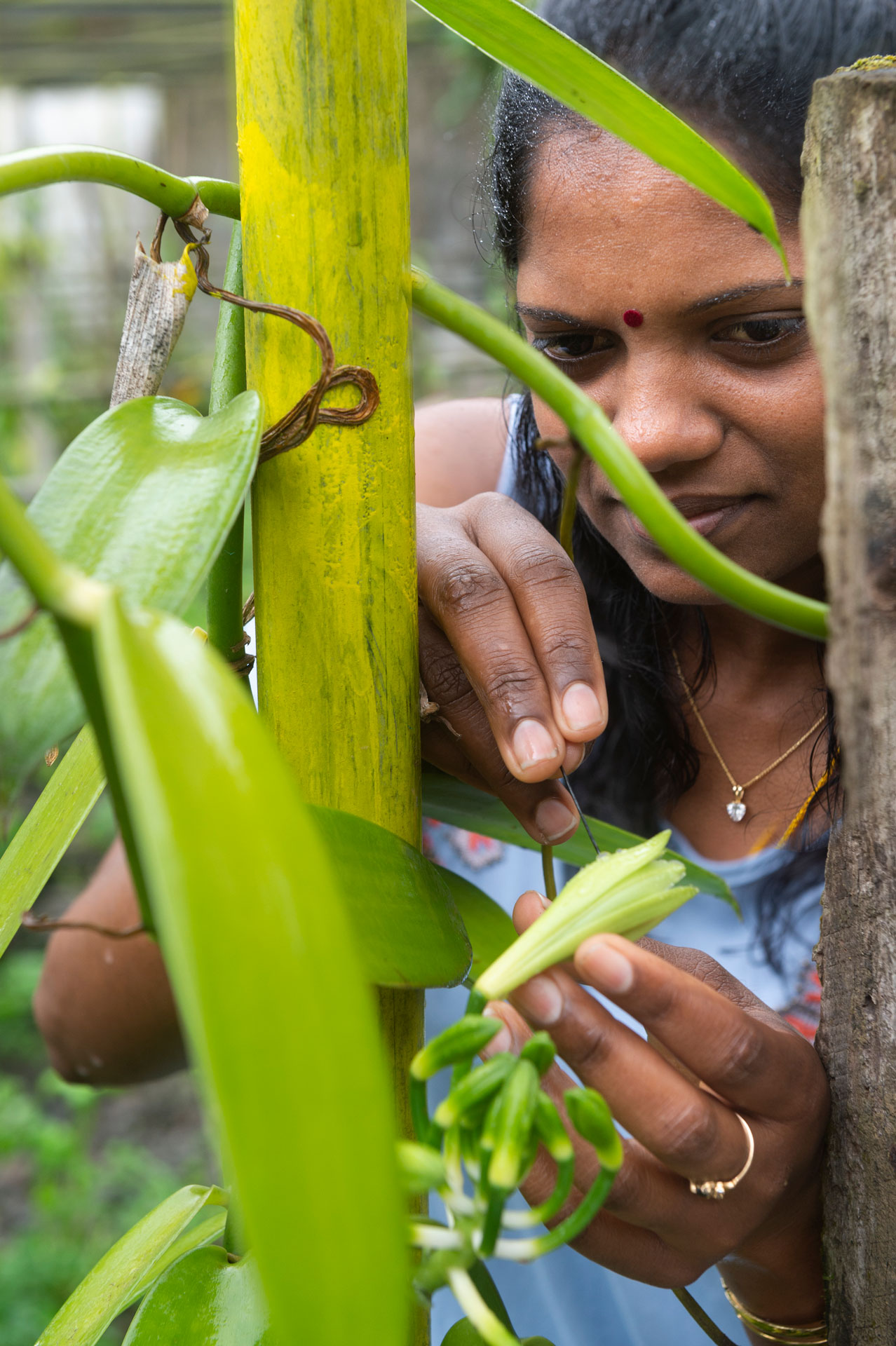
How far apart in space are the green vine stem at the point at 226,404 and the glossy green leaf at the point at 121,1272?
19cm

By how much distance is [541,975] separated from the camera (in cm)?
33

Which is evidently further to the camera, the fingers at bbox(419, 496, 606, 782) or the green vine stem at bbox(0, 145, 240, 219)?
the fingers at bbox(419, 496, 606, 782)

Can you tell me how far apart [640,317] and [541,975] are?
1.17 feet

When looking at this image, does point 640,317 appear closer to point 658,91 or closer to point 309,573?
point 658,91

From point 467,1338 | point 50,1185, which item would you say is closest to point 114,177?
point 467,1338

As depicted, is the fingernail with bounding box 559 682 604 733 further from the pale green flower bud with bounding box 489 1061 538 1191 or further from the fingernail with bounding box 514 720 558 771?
the pale green flower bud with bounding box 489 1061 538 1191

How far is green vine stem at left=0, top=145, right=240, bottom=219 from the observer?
0.29 m

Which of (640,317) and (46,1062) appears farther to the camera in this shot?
(46,1062)

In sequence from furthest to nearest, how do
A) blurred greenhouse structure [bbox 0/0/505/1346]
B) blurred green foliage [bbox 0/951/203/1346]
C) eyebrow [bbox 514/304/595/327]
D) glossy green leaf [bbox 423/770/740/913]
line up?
blurred greenhouse structure [bbox 0/0/505/1346] → blurred green foliage [bbox 0/951/203/1346] → eyebrow [bbox 514/304/595/327] → glossy green leaf [bbox 423/770/740/913]

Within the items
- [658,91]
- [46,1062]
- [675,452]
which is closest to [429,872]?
[675,452]

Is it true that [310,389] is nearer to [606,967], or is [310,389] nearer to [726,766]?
[606,967]

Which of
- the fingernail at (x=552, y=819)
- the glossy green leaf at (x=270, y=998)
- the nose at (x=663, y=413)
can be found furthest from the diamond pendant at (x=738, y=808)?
the glossy green leaf at (x=270, y=998)

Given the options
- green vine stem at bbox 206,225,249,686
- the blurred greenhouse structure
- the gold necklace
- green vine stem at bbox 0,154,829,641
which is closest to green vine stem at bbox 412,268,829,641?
green vine stem at bbox 0,154,829,641

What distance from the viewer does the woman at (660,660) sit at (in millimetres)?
359
